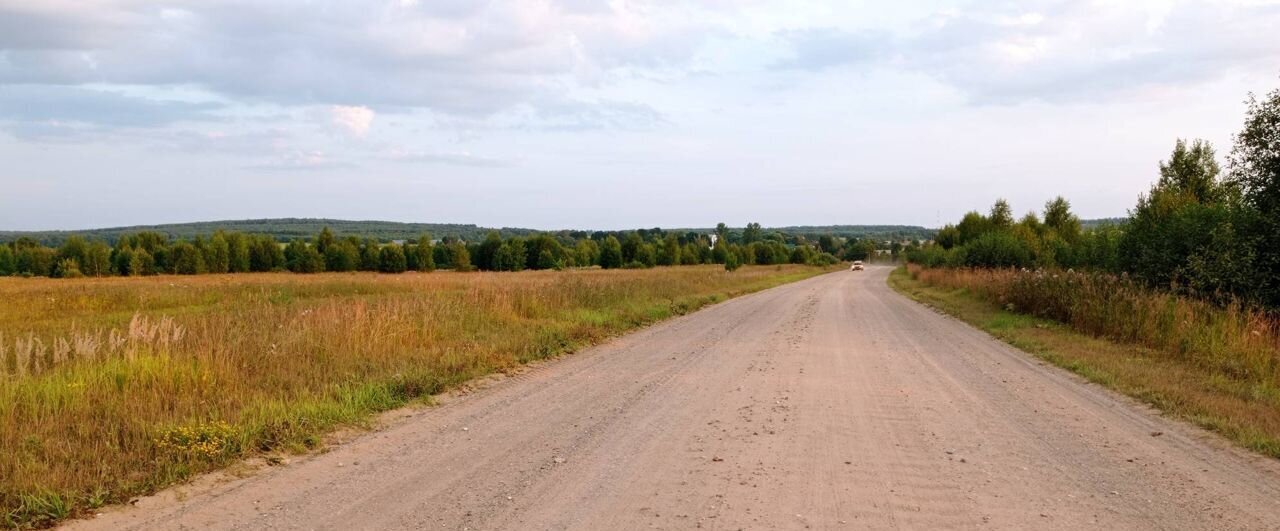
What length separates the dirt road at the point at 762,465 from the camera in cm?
477

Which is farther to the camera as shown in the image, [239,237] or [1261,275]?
[239,237]

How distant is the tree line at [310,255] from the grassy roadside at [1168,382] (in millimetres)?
66917

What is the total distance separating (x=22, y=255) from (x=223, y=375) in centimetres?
9894

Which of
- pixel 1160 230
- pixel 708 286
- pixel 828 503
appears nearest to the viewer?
pixel 828 503

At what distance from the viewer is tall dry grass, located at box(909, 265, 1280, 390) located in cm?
1127

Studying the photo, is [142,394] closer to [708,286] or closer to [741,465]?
[741,465]

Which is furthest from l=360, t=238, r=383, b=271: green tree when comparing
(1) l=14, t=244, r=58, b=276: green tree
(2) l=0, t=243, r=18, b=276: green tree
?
(2) l=0, t=243, r=18, b=276: green tree

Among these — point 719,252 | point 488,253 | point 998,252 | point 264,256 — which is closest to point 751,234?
point 719,252

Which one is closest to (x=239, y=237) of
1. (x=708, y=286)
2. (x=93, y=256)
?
(x=93, y=256)

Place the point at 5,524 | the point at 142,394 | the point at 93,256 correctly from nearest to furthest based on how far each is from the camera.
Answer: the point at 5,524, the point at 142,394, the point at 93,256

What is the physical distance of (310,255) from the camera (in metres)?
87.1

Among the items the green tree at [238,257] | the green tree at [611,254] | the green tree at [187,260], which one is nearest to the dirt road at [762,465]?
the green tree at [187,260]

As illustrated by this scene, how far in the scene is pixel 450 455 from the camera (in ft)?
20.5

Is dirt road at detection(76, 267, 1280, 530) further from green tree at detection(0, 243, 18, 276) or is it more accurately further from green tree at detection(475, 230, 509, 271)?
green tree at detection(0, 243, 18, 276)
